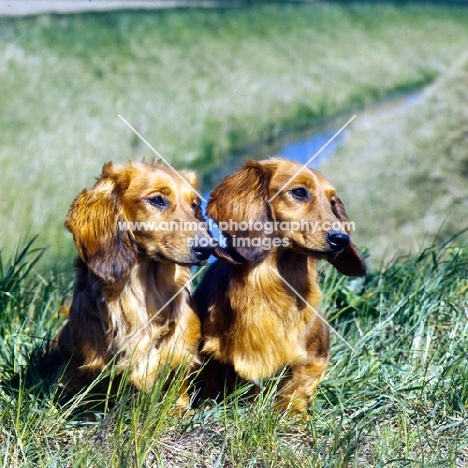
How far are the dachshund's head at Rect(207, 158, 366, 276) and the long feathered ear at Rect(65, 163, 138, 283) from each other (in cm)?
47

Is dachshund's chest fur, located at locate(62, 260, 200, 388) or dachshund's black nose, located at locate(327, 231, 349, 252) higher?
dachshund's black nose, located at locate(327, 231, 349, 252)

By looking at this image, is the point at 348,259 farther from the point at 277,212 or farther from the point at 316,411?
the point at 316,411

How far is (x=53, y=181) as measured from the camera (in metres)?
8.19

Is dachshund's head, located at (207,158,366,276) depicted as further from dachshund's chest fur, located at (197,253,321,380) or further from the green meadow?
the green meadow

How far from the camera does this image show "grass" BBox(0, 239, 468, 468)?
365 cm

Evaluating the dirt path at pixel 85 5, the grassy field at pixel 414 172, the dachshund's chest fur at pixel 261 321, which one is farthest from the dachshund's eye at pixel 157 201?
the dirt path at pixel 85 5

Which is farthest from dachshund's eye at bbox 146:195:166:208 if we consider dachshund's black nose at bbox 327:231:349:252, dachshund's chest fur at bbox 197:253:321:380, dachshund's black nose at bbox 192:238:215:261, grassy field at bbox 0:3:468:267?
grassy field at bbox 0:3:468:267

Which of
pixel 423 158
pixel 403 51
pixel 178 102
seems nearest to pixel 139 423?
pixel 423 158

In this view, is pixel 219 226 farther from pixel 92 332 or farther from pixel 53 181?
pixel 53 181

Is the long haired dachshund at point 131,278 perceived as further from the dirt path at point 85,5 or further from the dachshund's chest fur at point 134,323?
the dirt path at point 85,5

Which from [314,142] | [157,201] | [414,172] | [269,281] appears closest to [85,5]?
[314,142]

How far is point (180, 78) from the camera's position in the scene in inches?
418

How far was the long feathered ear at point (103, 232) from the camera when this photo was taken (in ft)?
12.9

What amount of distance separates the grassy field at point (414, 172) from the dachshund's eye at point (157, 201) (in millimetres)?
4153
